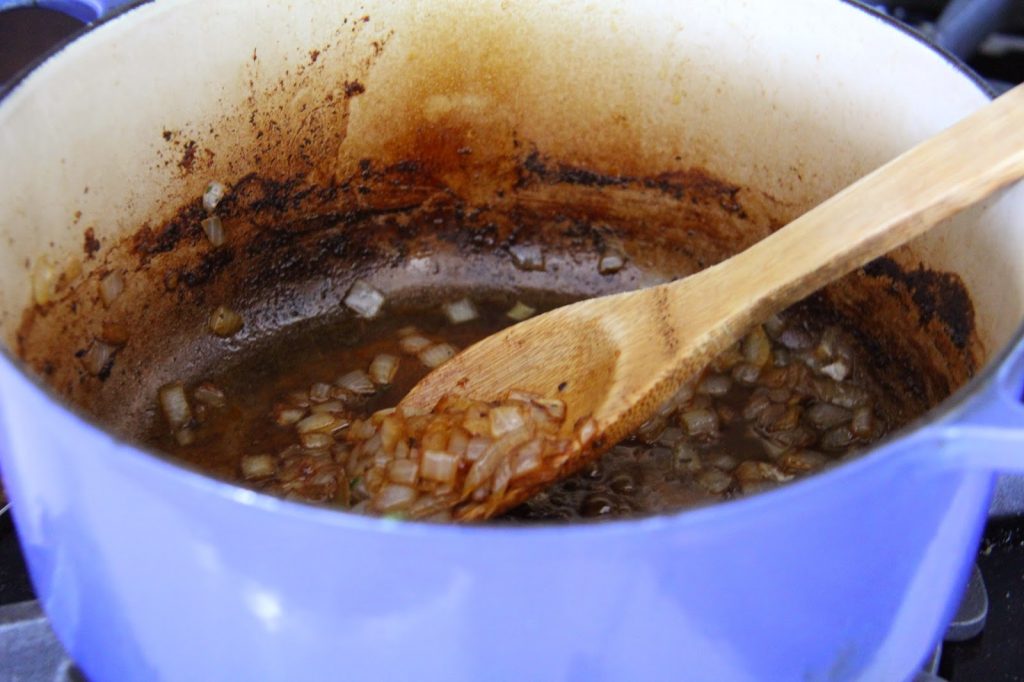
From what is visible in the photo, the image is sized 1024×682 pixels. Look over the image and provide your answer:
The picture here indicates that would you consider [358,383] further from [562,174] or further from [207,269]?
[562,174]

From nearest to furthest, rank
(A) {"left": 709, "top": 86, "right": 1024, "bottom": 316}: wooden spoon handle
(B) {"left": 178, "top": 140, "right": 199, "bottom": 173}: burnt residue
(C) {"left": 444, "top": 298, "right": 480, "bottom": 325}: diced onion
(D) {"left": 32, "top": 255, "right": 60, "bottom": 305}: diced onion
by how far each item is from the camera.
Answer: (A) {"left": 709, "top": 86, "right": 1024, "bottom": 316}: wooden spoon handle, (D) {"left": 32, "top": 255, "right": 60, "bottom": 305}: diced onion, (B) {"left": 178, "top": 140, "right": 199, "bottom": 173}: burnt residue, (C) {"left": 444, "top": 298, "right": 480, "bottom": 325}: diced onion

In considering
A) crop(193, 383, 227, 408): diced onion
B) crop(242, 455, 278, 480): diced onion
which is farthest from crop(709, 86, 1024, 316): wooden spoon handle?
crop(193, 383, 227, 408): diced onion

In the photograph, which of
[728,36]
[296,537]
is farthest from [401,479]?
[728,36]

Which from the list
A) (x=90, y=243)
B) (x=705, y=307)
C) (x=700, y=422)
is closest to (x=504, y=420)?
(x=705, y=307)

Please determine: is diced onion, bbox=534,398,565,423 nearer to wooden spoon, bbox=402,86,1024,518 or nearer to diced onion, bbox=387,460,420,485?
wooden spoon, bbox=402,86,1024,518

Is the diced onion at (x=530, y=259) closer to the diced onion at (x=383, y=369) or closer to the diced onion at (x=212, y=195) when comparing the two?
the diced onion at (x=383, y=369)

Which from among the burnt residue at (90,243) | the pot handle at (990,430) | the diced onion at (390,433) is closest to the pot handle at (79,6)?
the burnt residue at (90,243)
